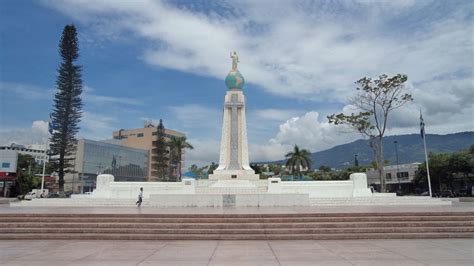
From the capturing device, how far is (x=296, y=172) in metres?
53.7

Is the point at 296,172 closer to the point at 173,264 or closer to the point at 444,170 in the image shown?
the point at 444,170

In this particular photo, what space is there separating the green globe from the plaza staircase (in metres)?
Result: 22.0

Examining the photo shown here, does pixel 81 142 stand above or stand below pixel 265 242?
above

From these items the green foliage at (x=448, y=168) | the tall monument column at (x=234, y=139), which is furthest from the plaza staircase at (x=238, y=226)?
the green foliage at (x=448, y=168)

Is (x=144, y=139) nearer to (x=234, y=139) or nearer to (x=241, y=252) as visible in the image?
(x=234, y=139)

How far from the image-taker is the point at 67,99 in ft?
115

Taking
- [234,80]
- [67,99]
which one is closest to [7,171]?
[67,99]

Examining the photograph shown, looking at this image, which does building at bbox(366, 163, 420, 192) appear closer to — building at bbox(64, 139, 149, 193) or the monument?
the monument

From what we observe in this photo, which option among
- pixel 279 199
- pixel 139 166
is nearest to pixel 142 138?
pixel 139 166

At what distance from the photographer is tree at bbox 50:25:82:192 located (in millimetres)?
34875

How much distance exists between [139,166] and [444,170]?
59831 mm

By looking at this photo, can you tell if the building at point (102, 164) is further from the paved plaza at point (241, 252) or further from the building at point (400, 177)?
the paved plaza at point (241, 252)

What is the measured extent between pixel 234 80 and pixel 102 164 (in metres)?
47.1

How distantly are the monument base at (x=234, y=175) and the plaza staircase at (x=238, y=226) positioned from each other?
58.8 ft
